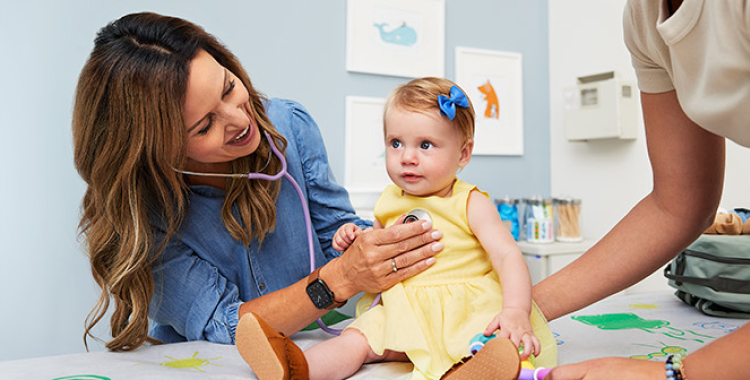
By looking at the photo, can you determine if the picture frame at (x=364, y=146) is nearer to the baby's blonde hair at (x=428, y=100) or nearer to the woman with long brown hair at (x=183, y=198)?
the woman with long brown hair at (x=183, y=198)

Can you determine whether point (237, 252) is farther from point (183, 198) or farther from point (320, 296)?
point (320, 296)

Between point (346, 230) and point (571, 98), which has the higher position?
point (571, 98)

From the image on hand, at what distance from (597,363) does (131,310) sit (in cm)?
101

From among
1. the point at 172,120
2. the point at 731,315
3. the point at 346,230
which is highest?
the point at 172,120

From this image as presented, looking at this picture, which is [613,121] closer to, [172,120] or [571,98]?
[571,98]

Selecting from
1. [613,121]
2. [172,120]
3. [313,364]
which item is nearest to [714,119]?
[313,364]

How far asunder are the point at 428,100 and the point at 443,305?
1.39 feet

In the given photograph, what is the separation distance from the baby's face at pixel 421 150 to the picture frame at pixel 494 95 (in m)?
1.97

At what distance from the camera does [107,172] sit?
1.17 metres

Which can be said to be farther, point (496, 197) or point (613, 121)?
point (496, 197)

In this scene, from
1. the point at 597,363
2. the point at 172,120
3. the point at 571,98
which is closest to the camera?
the point at 597,363

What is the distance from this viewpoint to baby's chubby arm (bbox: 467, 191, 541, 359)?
0.87 meters

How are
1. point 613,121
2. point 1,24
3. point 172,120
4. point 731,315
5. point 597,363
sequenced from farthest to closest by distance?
point 613,121 → point 1,24 → point 731,315 → point 172,120 → point 597,363

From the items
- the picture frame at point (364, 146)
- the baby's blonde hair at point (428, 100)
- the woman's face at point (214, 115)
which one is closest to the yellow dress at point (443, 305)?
the baby's blonde hair at point (428, 100)
